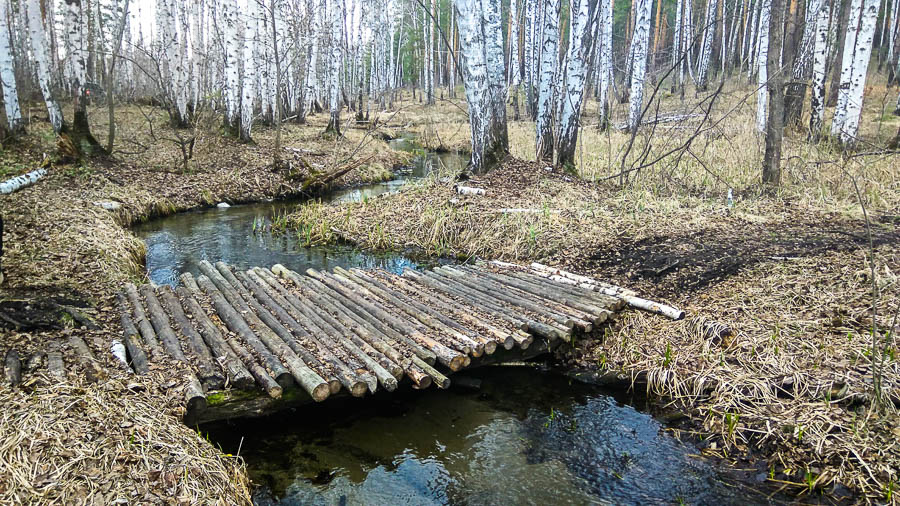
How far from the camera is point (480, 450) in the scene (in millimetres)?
4383

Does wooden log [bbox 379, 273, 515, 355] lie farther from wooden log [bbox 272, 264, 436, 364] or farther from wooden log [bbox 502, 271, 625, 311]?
wooden log [bbox 502, 271, 625, 311]

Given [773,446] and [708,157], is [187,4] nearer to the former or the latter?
[708,157]

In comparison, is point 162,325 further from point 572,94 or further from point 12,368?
point 572,94

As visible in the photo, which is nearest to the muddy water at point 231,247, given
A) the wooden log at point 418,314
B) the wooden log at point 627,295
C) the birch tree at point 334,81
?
the wooden log at point 418,314

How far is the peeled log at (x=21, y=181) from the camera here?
9.20 metres

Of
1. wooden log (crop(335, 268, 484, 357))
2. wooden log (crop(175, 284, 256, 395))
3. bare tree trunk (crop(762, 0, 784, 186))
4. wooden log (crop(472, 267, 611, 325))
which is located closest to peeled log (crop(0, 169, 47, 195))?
wooden log (crop(175, 284, 256, 395))

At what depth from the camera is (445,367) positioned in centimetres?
507

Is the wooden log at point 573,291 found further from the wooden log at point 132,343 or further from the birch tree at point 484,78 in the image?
the birch tree at point 484,78

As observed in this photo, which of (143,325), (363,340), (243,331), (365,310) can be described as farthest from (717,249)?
(143,325)

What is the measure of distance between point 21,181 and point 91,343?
733 centimetres

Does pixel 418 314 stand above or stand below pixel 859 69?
below

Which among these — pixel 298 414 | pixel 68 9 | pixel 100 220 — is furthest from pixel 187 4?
pixel 298 414

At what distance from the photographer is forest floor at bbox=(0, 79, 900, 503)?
3.37 metres

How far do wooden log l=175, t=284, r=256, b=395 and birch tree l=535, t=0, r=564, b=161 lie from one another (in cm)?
799
